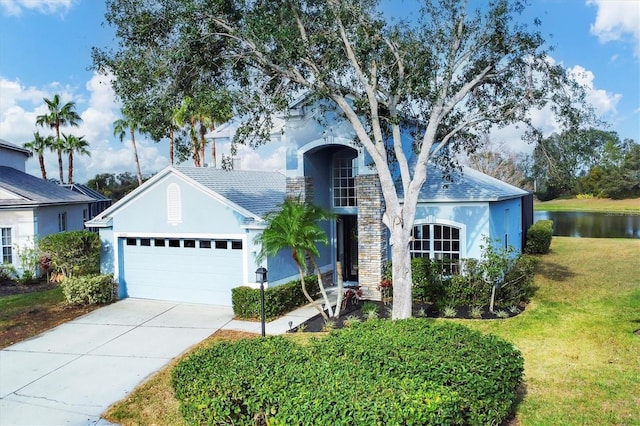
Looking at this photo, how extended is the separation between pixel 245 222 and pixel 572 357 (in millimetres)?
8857

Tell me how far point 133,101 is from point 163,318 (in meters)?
5.93

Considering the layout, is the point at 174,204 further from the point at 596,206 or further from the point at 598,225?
the point at 596,206

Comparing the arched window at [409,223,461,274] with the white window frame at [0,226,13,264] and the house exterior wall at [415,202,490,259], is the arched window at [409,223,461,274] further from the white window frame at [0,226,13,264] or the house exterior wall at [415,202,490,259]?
the white window frame at [0,226,13,264]

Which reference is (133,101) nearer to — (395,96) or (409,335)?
(395,96)

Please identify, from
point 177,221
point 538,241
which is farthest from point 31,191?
point 538,241

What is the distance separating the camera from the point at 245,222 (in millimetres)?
13789

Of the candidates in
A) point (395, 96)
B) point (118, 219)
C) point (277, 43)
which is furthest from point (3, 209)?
point (395, 96)

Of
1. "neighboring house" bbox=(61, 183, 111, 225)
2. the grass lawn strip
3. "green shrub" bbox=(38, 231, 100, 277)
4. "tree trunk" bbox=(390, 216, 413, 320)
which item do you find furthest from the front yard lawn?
"tree trunk" bbox=(390, 216, 413, 320)

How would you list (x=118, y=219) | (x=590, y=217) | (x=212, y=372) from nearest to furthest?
(x=212, y=372), (x=118, y=219), (x=590, y=217)

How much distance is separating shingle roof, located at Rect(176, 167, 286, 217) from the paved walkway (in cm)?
340

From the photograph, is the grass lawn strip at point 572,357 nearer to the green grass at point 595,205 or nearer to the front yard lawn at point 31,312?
the front yard lawn at point 31,312

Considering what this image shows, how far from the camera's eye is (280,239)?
1208 cm

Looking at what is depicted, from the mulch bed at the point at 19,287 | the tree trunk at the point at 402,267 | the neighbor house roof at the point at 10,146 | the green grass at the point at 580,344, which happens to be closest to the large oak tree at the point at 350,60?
the tree trunk at the point at 402,267

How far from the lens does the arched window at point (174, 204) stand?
14.8 m
